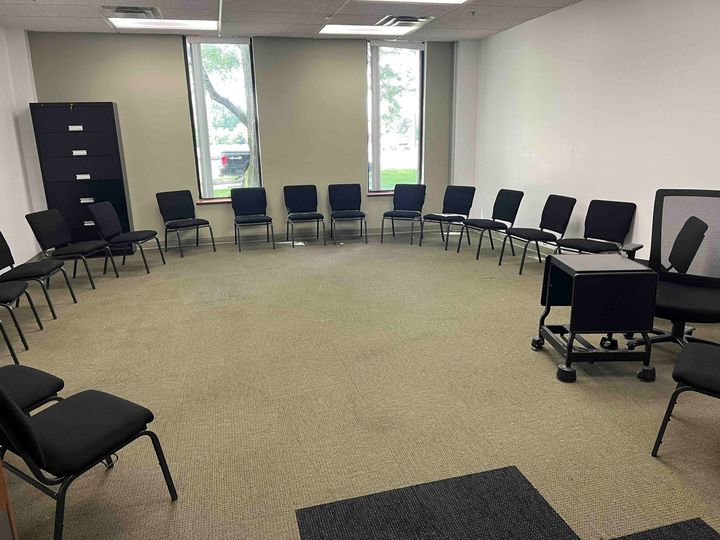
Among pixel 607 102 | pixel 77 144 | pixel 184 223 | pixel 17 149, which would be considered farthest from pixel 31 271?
pixel 607 102

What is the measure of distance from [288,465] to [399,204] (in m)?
5.48

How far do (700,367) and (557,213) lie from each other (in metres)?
3.63

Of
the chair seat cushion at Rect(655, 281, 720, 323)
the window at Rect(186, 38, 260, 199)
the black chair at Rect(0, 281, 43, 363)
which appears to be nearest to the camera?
the chair seat cushion at Rect(655, 281, 720, 323)

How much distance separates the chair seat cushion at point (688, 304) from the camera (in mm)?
2955

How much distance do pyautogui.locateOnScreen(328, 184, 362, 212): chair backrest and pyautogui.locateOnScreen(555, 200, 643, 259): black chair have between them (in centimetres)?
318

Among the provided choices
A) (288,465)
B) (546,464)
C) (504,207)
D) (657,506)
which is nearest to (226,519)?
(288,465)

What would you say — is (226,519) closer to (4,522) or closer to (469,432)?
(4,522)

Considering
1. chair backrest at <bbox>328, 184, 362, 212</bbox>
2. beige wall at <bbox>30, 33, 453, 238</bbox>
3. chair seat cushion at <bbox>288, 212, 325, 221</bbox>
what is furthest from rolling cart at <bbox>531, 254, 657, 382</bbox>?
beige wall at <bbox>30, 33, 453, 238</bbox>

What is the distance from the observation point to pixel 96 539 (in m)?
1.96

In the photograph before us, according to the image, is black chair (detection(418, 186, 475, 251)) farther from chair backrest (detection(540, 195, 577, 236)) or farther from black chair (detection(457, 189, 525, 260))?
chair backrest (detection(540, 195, 577, 236))

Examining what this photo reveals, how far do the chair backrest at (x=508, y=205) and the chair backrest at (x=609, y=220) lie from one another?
1.14 m

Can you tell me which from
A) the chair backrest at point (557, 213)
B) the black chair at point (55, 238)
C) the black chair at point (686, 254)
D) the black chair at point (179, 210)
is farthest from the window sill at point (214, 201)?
the black chair at point (686, 254)

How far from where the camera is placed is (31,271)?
163 inches

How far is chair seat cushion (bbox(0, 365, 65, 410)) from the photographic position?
214 centimetres
